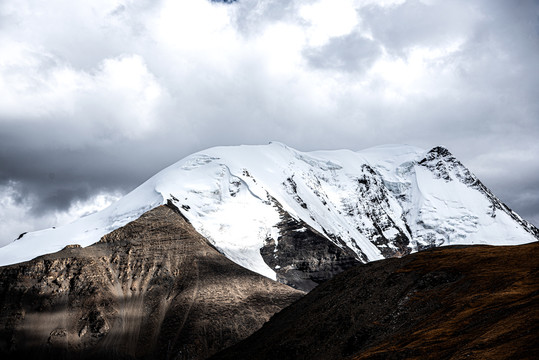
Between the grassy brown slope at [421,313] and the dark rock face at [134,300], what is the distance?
46.3 meters

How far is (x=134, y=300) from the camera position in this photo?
15788 cm

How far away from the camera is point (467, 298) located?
211 feet

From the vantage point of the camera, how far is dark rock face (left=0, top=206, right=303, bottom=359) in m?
140

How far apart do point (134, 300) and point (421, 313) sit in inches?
4240

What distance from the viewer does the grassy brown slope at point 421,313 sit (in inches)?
1932

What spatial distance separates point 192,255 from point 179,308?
26428mm

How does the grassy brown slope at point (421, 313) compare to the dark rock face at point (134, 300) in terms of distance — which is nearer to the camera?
the grassy brown slope at point (421, 313)

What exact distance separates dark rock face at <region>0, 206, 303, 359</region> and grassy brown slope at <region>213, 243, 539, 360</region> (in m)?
46.3

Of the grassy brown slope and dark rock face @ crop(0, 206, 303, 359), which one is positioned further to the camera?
dark rock face @ crop(0, 206, 303, 359)

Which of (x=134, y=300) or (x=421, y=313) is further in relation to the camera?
(x=134, y=300)

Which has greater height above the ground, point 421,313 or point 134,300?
point 134,300

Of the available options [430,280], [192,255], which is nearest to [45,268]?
[192,255]

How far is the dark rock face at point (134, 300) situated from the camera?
140 metres

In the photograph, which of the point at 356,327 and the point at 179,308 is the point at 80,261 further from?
the point at 356,327
